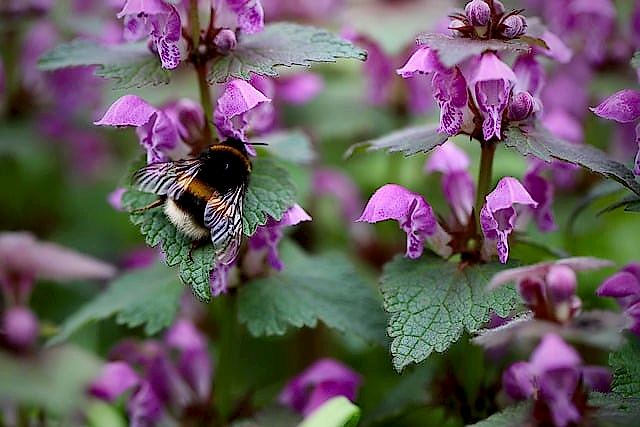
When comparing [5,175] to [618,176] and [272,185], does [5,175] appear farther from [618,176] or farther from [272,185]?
[618,176]

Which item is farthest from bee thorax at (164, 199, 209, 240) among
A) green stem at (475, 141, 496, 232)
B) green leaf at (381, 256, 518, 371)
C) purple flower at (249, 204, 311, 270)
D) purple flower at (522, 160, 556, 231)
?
purple flower at (522, 160, 556, 231)

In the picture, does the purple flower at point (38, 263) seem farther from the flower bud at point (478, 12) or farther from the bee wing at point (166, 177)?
the flower bud at point (478, 12)

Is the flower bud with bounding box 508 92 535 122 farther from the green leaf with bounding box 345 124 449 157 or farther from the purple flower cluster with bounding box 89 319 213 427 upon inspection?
the purple flower cluster with bounding box 89 319 213 427

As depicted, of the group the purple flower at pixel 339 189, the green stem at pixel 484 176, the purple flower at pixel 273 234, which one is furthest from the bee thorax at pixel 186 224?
the purple flower at pixel 339 189

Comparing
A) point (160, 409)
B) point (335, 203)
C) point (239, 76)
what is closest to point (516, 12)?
point (239, 76)

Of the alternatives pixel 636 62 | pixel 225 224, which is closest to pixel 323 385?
pixel 225 224
